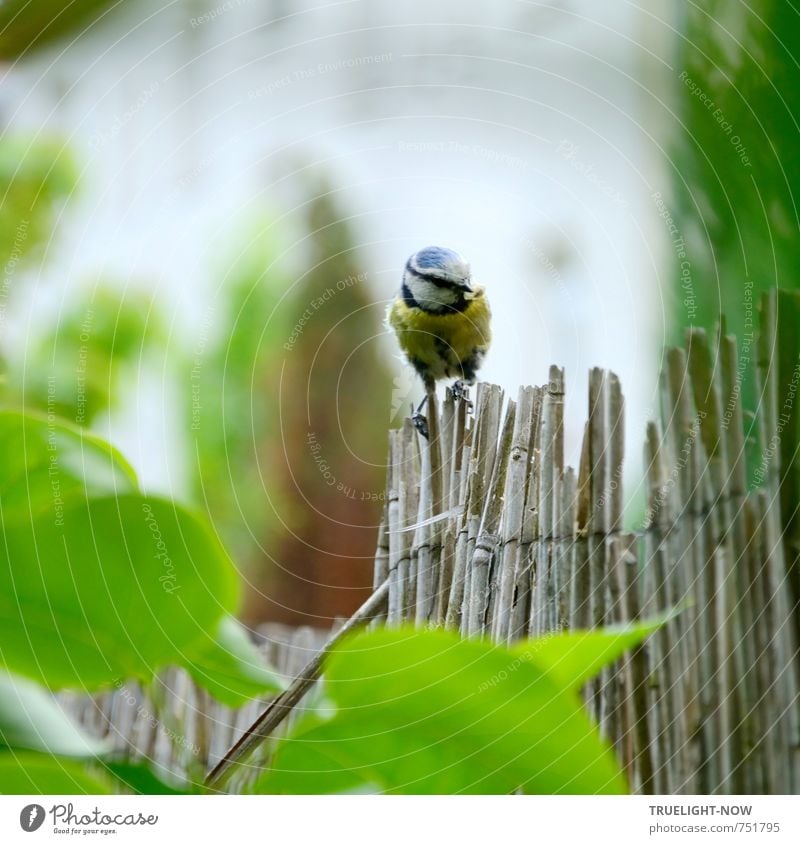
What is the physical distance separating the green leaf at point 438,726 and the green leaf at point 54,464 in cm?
13

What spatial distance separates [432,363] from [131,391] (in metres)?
0.23

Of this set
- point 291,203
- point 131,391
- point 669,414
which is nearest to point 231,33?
point 291,203

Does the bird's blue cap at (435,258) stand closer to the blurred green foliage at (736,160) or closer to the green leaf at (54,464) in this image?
the blurred green foliage at (736,160)

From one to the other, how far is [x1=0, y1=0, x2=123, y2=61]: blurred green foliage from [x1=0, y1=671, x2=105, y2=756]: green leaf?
1.09ft

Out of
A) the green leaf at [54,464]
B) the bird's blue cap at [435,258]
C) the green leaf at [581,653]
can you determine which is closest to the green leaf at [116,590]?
the green leaf at [54,464]

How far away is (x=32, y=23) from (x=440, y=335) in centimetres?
36

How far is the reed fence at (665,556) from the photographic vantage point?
411 mm

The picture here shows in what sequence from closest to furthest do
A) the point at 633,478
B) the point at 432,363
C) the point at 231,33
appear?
the point at 633,478, the point at 231,33, the point at 432,363

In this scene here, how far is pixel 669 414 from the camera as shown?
0.43 meters

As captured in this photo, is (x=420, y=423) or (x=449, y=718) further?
(x=420, y=423)

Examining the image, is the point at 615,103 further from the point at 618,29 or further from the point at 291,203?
the point at 291,203

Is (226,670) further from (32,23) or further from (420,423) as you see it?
(32,23)

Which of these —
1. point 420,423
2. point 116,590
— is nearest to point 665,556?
point 420,423

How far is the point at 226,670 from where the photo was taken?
0.37m
